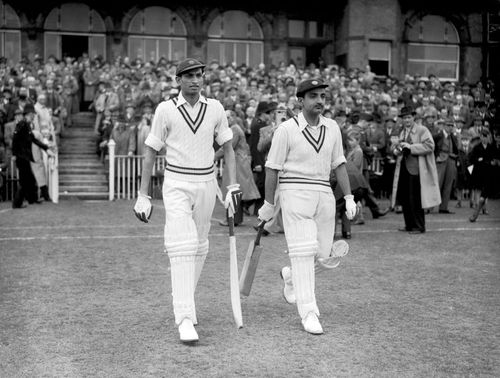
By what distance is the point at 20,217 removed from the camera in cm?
1402

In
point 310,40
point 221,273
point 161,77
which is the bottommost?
point 221,273

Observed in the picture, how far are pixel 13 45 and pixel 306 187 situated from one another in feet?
90.6

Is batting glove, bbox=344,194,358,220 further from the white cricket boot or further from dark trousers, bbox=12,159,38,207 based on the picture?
dark trousers, bbox=12,159,38,207

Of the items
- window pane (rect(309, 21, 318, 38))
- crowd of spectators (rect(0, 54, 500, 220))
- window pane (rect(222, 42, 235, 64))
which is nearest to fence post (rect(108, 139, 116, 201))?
crowd of spectators (rect(0, 54, 500, 220))

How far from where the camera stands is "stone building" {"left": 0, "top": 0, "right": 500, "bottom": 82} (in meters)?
31.9

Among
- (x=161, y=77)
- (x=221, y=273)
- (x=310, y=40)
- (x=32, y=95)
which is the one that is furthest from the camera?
(x=310, y=40)

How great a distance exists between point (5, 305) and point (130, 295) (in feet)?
3.71

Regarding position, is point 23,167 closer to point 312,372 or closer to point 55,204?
point 55,204

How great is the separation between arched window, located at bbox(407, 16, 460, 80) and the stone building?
0.04m

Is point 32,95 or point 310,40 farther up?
point 310,40

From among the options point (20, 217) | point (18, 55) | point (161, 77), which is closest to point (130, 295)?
point (20, 217)

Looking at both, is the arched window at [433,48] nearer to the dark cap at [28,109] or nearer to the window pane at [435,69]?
the window pane at [435,69]

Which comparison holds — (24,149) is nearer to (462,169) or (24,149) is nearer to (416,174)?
(416,174)

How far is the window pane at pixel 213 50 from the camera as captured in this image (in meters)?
33.6
